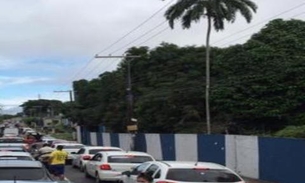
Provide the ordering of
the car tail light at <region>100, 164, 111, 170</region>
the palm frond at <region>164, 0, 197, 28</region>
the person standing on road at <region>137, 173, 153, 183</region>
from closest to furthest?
the person standing on road at <region>137, 173, 153, 183</region> → the car tail light at <region>100, 164, 111, 170</region> → the palm frond at <region>164, 0, 197, 28</region>

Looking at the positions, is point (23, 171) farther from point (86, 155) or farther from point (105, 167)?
point (86, 155)

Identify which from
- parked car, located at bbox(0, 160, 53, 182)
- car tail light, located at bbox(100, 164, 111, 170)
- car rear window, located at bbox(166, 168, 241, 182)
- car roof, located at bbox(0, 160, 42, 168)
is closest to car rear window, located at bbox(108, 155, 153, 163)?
car tail light, located at bbox(100, 164, 111, 170)

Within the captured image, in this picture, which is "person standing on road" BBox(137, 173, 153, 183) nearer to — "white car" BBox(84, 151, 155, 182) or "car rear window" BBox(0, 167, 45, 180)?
"car rear window" BBox(0, 167, 45, 180)

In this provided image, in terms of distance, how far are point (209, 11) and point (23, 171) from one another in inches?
1441

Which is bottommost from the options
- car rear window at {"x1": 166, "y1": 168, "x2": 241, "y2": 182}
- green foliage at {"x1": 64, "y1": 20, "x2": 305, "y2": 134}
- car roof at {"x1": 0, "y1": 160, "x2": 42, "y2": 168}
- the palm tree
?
car rear window at {"x1": 166, "y1": 168, "x2": 241, "y2": 182}

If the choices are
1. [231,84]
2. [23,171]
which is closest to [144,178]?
[23,171]

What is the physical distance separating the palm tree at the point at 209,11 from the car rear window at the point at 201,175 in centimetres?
3308

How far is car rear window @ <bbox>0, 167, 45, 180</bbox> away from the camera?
11.6m

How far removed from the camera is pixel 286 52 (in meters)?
46.0

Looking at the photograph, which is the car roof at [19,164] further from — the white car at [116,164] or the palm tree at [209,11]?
the palm tree at [209,11]

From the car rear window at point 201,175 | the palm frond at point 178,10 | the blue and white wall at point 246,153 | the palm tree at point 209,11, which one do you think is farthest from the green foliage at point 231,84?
the car rear window at point 201,175

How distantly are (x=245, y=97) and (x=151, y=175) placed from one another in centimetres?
3280

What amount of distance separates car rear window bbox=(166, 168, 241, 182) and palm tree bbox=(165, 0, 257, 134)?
33.1 m

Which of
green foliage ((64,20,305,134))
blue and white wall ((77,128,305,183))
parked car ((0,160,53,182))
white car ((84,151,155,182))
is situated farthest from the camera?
green foliage ((64,20,305,134))
